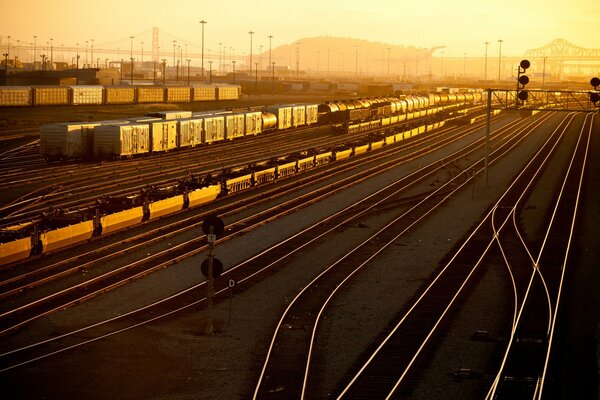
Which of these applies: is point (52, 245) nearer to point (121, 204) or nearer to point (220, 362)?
point (121, 204)

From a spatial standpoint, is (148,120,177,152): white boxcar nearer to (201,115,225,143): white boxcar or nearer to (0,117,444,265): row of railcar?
(201,115,225,143): white boxcar

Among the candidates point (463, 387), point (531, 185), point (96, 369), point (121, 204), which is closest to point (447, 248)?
point (121, 204)

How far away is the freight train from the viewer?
52375mm

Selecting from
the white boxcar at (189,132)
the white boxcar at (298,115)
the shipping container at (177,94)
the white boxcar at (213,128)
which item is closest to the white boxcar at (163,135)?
the white boxcar at (189,132)

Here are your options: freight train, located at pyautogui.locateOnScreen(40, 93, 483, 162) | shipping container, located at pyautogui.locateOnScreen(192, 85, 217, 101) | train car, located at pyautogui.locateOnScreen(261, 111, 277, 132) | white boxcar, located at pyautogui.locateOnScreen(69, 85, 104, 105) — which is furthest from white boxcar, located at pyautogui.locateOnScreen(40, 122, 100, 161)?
shipping container, located at pyautogui.locateOnScreen(192, 85, 217, 101)

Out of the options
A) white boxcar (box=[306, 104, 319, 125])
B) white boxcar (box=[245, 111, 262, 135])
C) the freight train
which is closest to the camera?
the freight train

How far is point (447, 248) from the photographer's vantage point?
3316cm

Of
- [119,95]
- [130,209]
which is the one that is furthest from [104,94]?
[130,209]

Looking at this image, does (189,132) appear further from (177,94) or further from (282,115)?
(177,94)

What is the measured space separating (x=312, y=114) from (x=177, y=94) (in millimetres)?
24028

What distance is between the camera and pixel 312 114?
89312 millimetres

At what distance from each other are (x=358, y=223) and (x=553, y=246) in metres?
8.58

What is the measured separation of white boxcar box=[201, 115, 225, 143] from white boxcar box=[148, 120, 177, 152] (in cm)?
486

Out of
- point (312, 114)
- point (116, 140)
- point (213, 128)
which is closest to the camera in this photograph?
point (116, 140)
